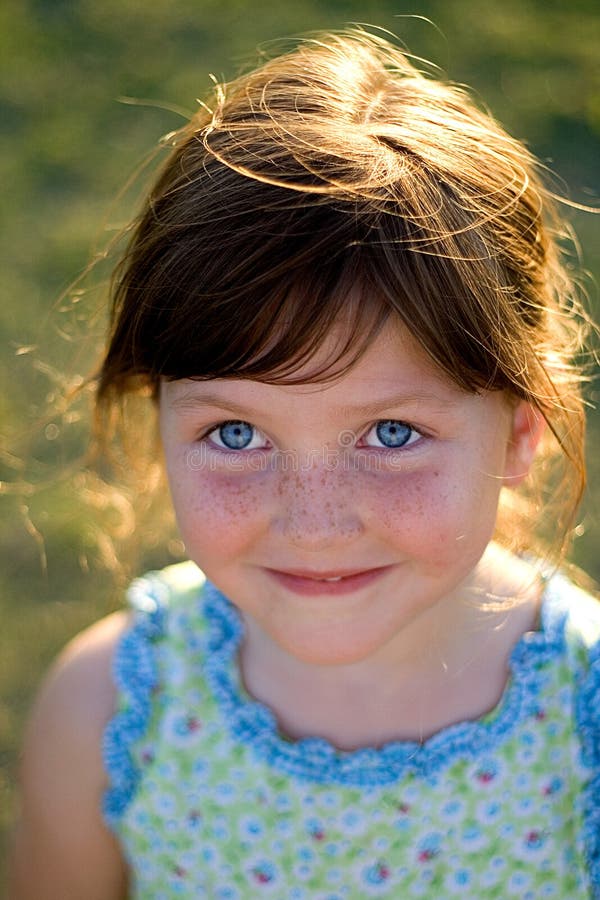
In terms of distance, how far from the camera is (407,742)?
1.81 m

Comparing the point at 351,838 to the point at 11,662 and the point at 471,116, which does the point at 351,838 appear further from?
the point at 11,662

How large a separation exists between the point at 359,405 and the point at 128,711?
0.69m

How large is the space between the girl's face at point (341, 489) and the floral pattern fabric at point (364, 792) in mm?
232

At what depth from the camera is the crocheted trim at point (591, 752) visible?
176 centimetres

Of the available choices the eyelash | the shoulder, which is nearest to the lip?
the eyelash

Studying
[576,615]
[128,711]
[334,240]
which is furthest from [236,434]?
[576,615]

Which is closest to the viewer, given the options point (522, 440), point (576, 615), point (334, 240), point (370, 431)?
point (334, 240)

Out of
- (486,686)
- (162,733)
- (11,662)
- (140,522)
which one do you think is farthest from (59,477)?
(486,686)

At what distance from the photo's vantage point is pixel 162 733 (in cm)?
188

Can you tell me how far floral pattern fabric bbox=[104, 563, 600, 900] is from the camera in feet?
5.90

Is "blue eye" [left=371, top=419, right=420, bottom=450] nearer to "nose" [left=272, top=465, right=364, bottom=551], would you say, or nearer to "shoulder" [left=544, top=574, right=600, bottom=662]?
"nose" [left=272, top=465, right=364, bottom=551]

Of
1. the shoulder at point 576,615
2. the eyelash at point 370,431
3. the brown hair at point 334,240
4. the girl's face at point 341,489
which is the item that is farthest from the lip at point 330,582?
the shoulder at point 576,615

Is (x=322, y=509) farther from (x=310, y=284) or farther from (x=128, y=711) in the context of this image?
(x=128, y=711)

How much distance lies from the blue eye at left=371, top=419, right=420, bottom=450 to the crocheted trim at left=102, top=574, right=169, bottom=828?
608mm
